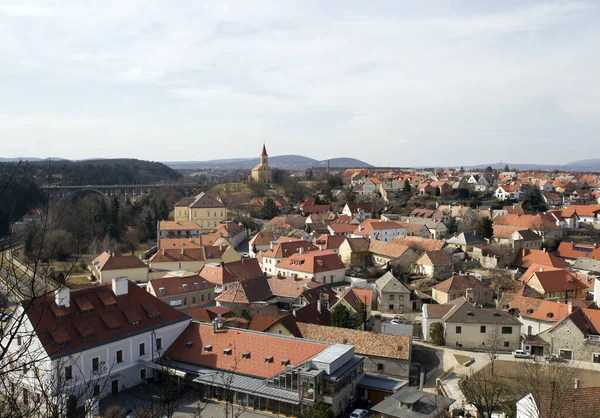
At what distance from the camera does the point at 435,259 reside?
4153cm

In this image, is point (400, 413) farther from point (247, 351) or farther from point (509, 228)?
point (509, 228)

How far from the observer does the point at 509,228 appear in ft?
167

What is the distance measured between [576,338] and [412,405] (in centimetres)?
1274

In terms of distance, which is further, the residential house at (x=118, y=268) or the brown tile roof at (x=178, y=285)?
the residential house at (x=118, y=268)

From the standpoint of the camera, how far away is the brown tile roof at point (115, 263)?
36875 millimetres

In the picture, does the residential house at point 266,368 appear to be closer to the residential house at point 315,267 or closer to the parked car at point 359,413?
the parked car at point 359,413

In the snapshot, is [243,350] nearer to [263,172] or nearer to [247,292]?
[247,292]

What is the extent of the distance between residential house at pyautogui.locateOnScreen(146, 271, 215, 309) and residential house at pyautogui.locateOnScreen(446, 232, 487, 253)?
25.6 metres

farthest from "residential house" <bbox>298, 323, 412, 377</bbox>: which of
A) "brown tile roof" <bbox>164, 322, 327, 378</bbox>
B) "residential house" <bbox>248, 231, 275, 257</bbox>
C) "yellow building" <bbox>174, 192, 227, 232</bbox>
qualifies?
"yellow building" <bbox>174, 192, 227, 232</bbox>

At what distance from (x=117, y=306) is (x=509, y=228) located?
4092cm

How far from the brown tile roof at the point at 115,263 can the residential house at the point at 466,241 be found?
28.4m

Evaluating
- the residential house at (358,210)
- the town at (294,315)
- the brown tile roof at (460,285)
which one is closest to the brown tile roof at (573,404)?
the town at (294,315)

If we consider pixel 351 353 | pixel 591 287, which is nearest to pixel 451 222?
pixel 591 287

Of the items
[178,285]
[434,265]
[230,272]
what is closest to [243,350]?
[178,285]
